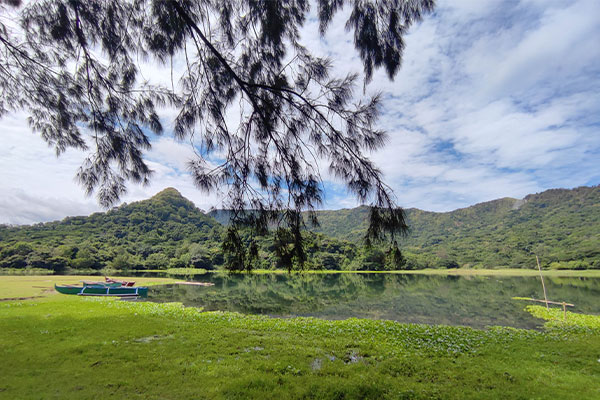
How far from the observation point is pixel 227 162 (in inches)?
126

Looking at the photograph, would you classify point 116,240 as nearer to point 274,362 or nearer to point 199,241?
point 199,241

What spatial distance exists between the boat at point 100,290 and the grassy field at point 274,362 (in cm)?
889

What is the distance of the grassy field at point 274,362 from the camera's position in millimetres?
3771

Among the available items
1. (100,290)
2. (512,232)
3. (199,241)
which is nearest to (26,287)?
(100,290)

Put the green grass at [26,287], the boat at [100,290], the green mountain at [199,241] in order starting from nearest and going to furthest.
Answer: the green grass at [26,287], the boat at [100,290], the green mountain at [199,241]

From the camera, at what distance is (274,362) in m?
4.94

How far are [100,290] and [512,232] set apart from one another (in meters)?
111

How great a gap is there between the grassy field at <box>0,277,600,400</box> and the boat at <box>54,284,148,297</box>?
889cm

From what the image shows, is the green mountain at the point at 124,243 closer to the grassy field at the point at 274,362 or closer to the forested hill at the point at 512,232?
the grassy field at the point at 274,362

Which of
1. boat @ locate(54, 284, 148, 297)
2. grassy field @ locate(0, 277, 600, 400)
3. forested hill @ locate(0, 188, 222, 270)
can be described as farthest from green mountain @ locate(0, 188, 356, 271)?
grassy field @ locate(0, 277, 600, 400)

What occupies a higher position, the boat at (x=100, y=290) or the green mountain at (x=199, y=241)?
the green mountain at (x=199, y=241)

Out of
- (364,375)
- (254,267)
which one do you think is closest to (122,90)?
(254,267)

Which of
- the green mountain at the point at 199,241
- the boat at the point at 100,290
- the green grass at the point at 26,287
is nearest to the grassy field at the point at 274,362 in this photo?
the green grass at the point at 26,287

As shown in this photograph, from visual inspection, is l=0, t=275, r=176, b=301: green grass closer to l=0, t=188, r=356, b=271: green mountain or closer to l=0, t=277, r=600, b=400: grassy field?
l=0, t=277, r=600, b=400: grassy field
